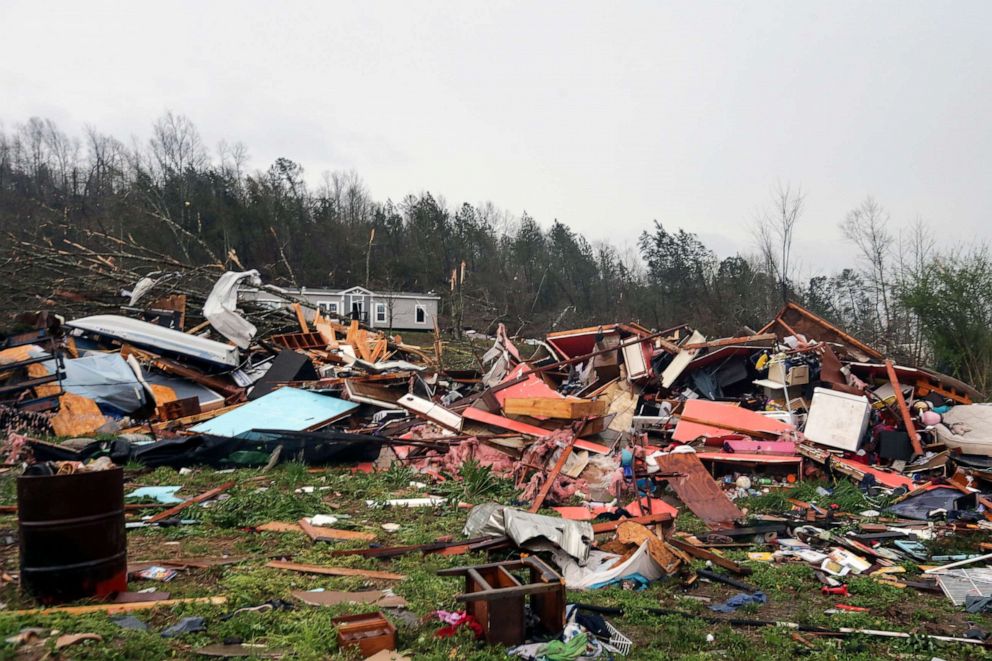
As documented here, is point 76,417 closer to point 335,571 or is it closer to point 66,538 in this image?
point 66,538

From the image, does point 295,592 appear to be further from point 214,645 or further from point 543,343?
point 543,343

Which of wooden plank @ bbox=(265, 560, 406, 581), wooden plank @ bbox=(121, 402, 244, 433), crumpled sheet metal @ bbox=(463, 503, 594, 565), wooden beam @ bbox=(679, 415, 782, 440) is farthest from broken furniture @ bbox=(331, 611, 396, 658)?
wooden plank @ bbox=(121, 402, 244, 433)

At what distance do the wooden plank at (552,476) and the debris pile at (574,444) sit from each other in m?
0.03

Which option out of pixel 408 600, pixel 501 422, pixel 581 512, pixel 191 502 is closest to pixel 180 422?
pixel 191 502

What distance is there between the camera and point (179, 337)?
44.7ft

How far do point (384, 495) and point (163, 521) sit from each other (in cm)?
239

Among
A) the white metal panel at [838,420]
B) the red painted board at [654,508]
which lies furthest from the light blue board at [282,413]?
the white metal panel at [838,420]

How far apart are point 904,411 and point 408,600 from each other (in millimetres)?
8549

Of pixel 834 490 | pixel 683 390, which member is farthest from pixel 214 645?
pixel 683 390

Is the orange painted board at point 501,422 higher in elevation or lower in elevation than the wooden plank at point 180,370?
lower

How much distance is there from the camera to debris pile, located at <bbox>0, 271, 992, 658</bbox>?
522 cm

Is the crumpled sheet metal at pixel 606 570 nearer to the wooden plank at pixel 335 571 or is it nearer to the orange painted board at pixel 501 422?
the wooden plank at pixel 335 571

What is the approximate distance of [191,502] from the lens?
6.99m

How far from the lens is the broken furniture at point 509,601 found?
3.69 m
